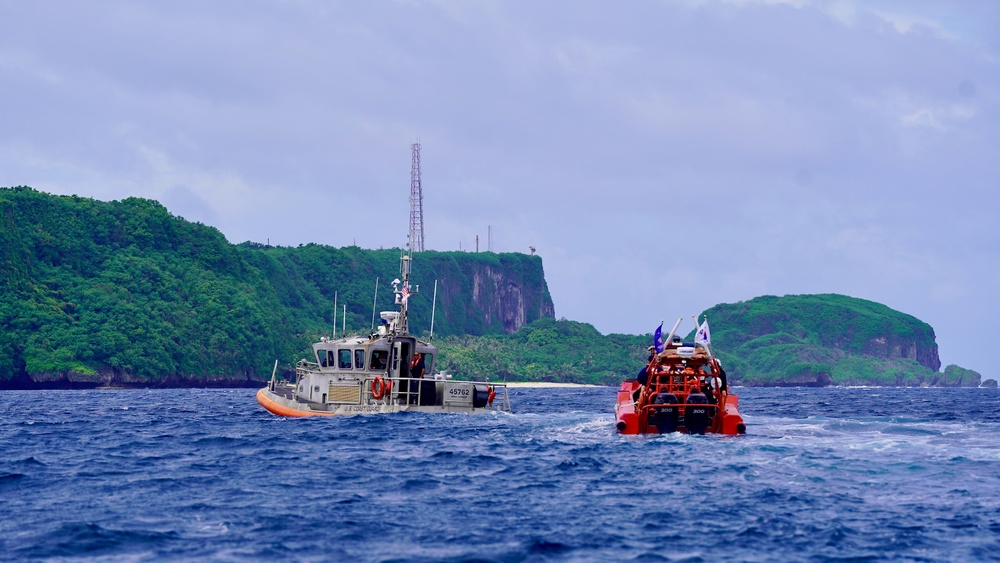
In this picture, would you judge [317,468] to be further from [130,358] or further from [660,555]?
[130,358]

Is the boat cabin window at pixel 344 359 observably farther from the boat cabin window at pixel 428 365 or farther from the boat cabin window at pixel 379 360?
the boat cabin window at pixel 428 365

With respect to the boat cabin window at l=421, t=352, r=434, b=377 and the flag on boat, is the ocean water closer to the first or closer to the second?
the flag on boat

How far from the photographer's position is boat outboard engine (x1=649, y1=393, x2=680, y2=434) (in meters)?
42.3

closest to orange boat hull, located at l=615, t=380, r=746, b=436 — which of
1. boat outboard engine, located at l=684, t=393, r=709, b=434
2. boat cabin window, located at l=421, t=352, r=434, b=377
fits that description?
boat outboard engine, located at l=684, t=393, r=709, b=434

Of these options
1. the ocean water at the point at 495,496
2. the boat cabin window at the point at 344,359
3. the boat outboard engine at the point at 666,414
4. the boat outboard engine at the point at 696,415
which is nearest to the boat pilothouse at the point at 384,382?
the boat cabin window at the point at 344,359

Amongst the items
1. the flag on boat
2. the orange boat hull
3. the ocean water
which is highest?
the flag on boat

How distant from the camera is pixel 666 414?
139 ft

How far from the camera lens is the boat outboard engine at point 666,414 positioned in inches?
1665

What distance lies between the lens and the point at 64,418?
203 ft

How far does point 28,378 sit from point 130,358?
16.3 meters

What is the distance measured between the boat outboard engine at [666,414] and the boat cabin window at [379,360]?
1472 centimetres

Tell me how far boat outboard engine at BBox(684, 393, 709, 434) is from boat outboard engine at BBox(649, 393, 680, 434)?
42 centimetres

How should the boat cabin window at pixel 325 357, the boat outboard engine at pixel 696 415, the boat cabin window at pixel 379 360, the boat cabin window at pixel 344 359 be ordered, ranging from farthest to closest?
the boat cabin window at pixel 325 357 → the boat cabin window at pixel 344 359 → the boat cabin window at pixel 379 360 → the boat outboard engine at pixel 696 415

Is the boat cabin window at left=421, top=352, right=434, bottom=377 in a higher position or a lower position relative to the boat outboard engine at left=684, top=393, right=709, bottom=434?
higher
